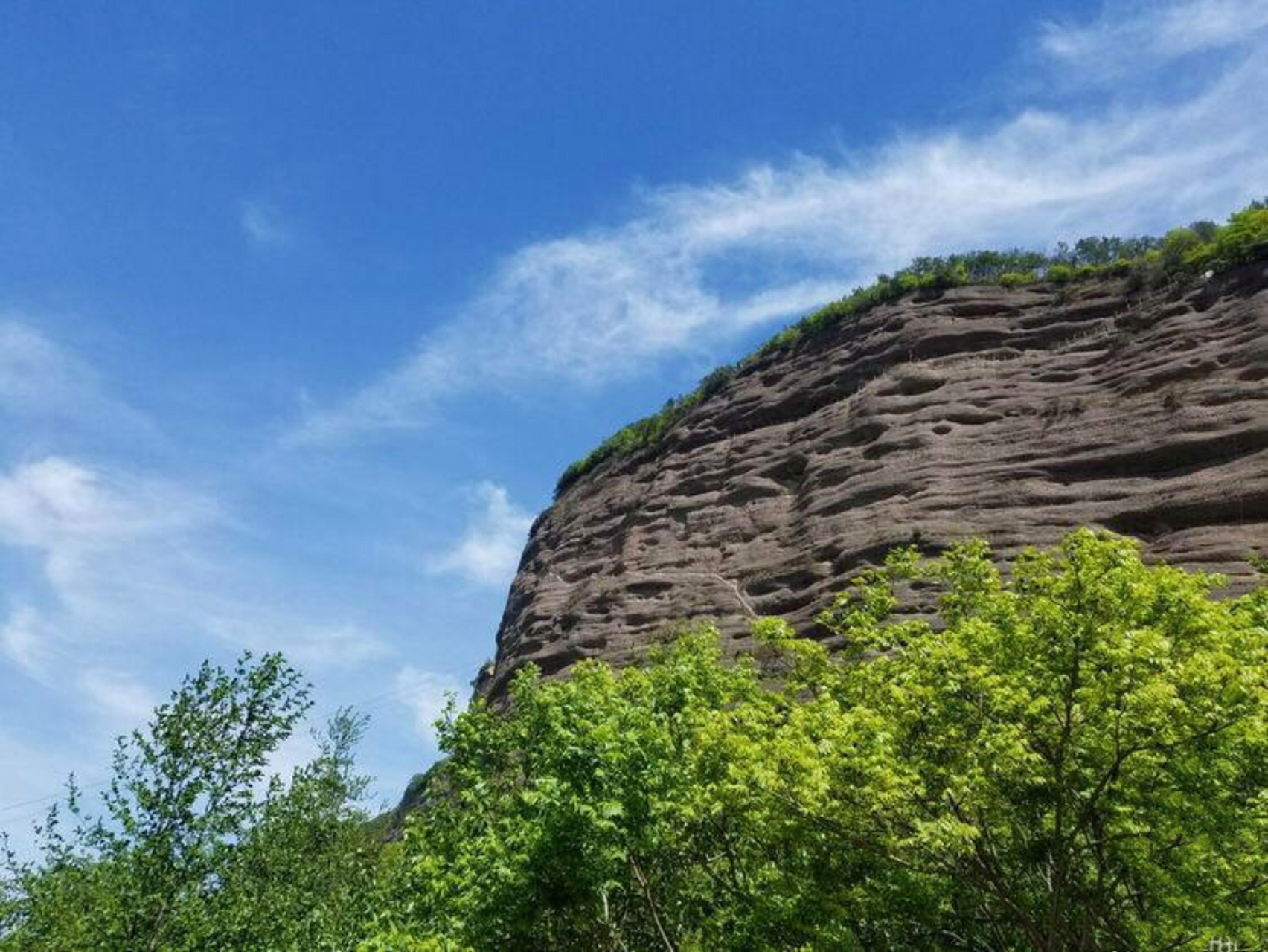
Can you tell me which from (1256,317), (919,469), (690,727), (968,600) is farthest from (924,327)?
(690,727)

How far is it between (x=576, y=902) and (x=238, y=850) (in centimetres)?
691

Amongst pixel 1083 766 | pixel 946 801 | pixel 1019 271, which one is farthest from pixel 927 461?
pixel 946 801

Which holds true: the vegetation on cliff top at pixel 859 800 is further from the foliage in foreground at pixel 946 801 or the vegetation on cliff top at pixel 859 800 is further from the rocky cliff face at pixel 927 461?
the rocky cliff face at pixel 927 461

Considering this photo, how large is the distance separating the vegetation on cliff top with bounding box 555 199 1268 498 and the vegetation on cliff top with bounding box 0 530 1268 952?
32272mm

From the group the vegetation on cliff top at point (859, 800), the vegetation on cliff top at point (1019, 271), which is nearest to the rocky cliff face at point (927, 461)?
the vegetation on cliff top at point (1019, 271)

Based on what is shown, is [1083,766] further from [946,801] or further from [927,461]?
[927,461]

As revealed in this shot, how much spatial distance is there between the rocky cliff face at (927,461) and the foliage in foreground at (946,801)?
19.6m

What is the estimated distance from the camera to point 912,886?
12.4m

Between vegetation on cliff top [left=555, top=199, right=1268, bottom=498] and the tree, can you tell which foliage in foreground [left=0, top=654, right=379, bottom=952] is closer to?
the tree

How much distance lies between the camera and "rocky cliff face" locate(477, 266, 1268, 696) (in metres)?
33.9

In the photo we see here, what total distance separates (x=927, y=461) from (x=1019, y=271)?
639 inches

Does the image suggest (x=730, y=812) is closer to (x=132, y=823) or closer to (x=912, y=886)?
(x=912, y=886)

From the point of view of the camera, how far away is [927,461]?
41188mm

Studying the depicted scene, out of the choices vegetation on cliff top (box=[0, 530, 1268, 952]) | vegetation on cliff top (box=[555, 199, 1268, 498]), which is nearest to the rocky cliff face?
vegetation on cliff top (box=[555, 199, 1268, 498])
